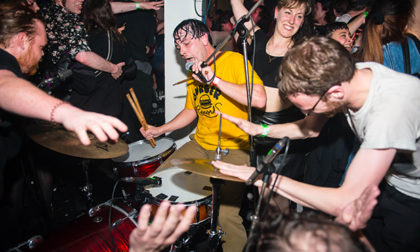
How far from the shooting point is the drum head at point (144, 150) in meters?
2.22

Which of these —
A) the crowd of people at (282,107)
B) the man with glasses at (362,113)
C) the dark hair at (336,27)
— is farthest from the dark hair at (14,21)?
the dark hair at (336,27)

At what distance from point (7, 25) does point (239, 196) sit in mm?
1985

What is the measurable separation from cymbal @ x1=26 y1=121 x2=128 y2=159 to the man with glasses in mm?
788

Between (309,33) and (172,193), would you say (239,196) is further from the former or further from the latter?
(309,33)

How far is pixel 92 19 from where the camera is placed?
252cm

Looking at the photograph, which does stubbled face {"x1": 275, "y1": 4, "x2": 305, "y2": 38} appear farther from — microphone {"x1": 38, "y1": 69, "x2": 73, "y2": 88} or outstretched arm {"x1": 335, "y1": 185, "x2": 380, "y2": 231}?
microphone {"x1": 38, "y1": 69, "x2": 73, "y2": 88}

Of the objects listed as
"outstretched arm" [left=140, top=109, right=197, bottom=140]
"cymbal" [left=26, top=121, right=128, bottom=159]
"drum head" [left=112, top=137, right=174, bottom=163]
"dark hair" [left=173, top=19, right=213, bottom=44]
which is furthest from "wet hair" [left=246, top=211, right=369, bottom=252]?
"dark hair" [left=173, top=19, right=213, bottom=44]

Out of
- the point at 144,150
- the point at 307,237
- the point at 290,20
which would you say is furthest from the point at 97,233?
the point at 290,20

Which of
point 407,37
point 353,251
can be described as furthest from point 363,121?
point 407,37

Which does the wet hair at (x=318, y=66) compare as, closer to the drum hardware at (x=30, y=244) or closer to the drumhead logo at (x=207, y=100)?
the drumhead logo at (x=207, y=100)

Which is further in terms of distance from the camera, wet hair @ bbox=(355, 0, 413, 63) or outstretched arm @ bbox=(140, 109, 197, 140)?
outstretched arm @ bbox=(140, 109, 197, 140)

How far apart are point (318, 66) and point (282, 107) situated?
105 centimetres

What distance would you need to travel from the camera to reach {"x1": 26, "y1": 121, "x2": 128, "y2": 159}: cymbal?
1540 millimetres

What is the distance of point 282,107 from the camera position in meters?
2.19
